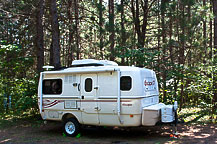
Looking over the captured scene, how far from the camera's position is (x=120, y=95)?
7.87 m

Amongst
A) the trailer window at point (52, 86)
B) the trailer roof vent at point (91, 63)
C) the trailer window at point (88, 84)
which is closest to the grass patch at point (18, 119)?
the trailer window at point (52, 86)

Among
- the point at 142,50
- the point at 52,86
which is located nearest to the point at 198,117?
the point at 142,50

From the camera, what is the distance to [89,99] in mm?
8453

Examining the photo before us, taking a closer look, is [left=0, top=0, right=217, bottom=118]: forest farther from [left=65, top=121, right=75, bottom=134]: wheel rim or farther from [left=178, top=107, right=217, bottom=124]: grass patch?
[left=65, top=121, right=75, bottom=134]: wheel rim

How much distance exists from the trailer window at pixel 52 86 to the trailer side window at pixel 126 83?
2.56m

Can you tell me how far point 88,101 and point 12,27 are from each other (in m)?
12.7

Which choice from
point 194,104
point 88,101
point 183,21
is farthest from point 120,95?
point 194,104

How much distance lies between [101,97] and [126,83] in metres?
1.00

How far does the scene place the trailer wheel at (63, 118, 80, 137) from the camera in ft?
28.6

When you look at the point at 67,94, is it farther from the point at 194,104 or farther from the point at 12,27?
the point at 12,27

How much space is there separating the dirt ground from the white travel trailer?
1.96 ft

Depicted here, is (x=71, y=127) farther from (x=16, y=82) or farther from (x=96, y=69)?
(x=16, y=82)

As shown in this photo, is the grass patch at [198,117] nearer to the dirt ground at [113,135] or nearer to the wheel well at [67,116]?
the dirt ground at [113,135]

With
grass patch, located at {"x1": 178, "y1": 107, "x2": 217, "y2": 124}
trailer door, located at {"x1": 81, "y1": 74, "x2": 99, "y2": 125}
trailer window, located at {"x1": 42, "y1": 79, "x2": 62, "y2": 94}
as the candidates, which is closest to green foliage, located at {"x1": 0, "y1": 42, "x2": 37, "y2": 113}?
trailer window, located at {"x1": 42, "y1": 79, "x2": 62, "y2": 94}
